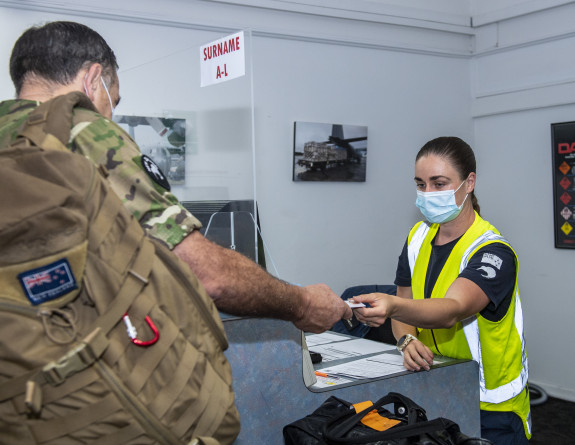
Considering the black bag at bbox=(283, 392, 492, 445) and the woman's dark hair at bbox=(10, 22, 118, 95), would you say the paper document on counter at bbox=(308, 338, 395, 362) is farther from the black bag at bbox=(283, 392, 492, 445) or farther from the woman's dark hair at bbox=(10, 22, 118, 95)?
the woman's dark hair at bbox=(10, 22, 118, 95)

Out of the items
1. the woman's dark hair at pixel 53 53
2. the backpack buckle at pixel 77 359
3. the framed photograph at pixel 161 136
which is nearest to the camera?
the backpack buckle at pixel 77 359

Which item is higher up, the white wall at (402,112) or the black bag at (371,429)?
the white wall at (402,112)

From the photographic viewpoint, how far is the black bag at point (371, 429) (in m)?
1.23

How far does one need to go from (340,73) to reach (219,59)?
2.09 m

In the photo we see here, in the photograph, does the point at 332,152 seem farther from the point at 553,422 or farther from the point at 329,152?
the point at 553,422

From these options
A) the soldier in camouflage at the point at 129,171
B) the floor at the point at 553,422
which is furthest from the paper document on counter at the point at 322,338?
the floor at the point at 553,422

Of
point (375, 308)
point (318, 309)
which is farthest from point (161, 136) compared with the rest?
point (318, 309)

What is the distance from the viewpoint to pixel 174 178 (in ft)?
7.83

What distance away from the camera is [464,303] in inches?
67.6

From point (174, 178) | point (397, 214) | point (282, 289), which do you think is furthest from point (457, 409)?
point (397, 214)

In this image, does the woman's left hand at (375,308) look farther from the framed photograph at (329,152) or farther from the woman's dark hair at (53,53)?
the framed photograph at (329,152)

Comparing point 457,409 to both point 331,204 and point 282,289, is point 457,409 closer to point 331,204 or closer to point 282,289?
point 282,289

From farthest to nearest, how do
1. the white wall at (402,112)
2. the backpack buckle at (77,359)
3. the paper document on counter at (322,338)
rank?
the white wall at (402,112)
the paper document on counter at (322,338)
the backpack buckle at (77,359)

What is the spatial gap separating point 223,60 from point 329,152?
2.00m
